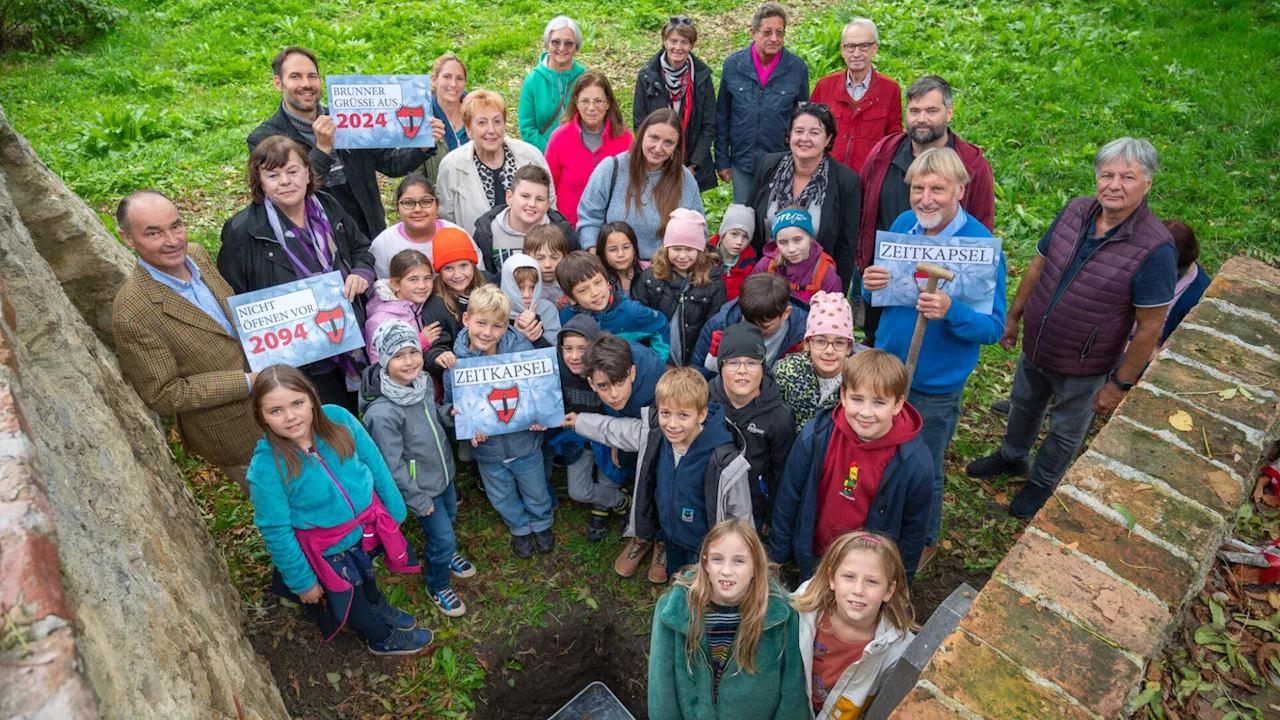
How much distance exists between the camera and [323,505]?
4.09m

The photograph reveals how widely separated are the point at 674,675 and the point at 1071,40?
11634 mm

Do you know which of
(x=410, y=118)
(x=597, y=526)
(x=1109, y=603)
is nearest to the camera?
(x=1109, y=603)

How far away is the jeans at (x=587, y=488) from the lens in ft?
18.1

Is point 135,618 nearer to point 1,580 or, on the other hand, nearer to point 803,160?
point 1,580

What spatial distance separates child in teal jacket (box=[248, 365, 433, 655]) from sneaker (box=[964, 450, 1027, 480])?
416cm

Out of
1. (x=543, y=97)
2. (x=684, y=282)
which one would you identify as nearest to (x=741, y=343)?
(x=684, y=282)

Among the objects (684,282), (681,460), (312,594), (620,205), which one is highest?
(620,205)

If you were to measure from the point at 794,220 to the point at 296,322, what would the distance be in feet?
10.9

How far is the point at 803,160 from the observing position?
18.8ft

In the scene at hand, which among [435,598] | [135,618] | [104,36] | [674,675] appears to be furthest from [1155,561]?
[104,36]

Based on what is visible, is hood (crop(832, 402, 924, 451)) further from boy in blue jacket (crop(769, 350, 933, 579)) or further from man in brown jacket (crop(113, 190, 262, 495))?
man in brown jacket (crop(113, 190, 262, 495))

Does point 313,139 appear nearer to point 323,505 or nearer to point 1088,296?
point 323,505

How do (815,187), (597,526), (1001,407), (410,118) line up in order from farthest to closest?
(1001,407), (410,118), (815,187), (597,526)

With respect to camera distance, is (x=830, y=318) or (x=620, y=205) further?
(x=620, y=205)
